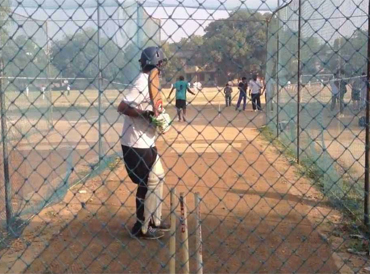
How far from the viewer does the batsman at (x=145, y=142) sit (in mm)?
4553

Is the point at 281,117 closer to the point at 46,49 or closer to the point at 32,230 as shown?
the point at 46,49

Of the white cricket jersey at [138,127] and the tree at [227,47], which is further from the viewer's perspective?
the white cricket jersey at [138,127]

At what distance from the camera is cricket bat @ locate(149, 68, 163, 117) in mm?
4102

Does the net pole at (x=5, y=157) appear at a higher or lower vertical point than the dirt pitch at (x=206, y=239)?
higher

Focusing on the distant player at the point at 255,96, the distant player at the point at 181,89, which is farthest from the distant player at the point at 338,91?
the distant player at the point at 181,89

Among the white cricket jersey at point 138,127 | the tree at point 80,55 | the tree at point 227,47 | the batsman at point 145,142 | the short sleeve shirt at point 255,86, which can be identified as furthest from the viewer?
the short sleeve shirt at point 255,86

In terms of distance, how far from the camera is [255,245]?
5102mm

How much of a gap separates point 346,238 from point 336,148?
2.88 m

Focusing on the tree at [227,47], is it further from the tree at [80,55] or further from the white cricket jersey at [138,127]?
the tree at [80,55]

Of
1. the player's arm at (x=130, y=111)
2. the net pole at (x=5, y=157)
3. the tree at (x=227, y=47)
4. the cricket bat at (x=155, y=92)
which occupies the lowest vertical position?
the net pole at (x=5, y=157)

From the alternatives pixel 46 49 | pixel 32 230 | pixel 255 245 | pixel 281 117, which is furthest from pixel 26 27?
pixel 281 117

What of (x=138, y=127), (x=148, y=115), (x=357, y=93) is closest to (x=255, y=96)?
(x=357, y=93)

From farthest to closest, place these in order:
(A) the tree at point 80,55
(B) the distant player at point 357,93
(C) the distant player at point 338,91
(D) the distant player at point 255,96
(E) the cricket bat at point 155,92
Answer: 1. (D) the distant player at point 255,96
2. (C) the distant player at point 338,91
3. (A) the tree at point 80,55
4. (B) the distant player at point 357,93
5. (E) the cricket bat at point 155,92

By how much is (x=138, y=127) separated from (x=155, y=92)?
827mm
